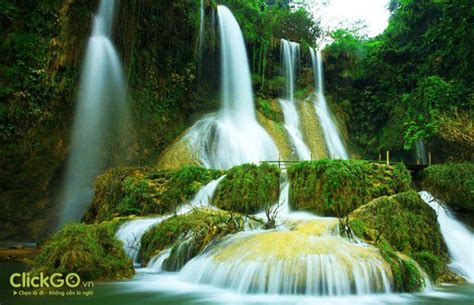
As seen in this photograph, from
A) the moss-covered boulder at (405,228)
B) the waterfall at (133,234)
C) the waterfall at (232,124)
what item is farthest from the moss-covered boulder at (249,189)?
the waterfall at (232,124)

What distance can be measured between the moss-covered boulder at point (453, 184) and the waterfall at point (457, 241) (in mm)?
465

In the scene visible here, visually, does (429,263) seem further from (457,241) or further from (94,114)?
(94,114)

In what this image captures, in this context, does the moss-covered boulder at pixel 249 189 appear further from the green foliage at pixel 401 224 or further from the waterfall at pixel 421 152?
the waterfall at pixel 421 152

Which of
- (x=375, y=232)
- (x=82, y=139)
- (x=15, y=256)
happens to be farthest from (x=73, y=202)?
(x=375, y=232)

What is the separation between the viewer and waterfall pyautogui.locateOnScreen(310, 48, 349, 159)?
21438mm

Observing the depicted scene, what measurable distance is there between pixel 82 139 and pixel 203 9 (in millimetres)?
8704

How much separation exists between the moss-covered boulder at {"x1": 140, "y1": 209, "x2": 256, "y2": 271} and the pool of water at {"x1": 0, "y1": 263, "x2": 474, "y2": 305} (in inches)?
35.7

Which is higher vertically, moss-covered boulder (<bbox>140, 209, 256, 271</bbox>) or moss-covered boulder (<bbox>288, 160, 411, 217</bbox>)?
moss-covered boulder (<bbox>288, 160, 411, 217</bbox>)

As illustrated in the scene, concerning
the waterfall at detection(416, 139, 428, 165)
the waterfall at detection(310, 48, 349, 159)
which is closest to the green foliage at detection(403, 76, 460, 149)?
the waterfall at detection(416, 139, 428, 165)

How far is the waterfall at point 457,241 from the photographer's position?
29.4 feet

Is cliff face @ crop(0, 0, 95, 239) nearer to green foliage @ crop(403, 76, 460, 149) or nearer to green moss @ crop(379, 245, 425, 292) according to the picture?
green moss @ crop(379, 245, 425, 292)

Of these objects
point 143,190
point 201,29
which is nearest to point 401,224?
point 143,190

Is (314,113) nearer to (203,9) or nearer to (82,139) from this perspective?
(203,9)

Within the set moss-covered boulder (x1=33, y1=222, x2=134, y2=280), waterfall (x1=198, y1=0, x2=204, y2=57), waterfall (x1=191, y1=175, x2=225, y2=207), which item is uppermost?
waterfall (x1=198, y1=0, x2=204, y2=57)
